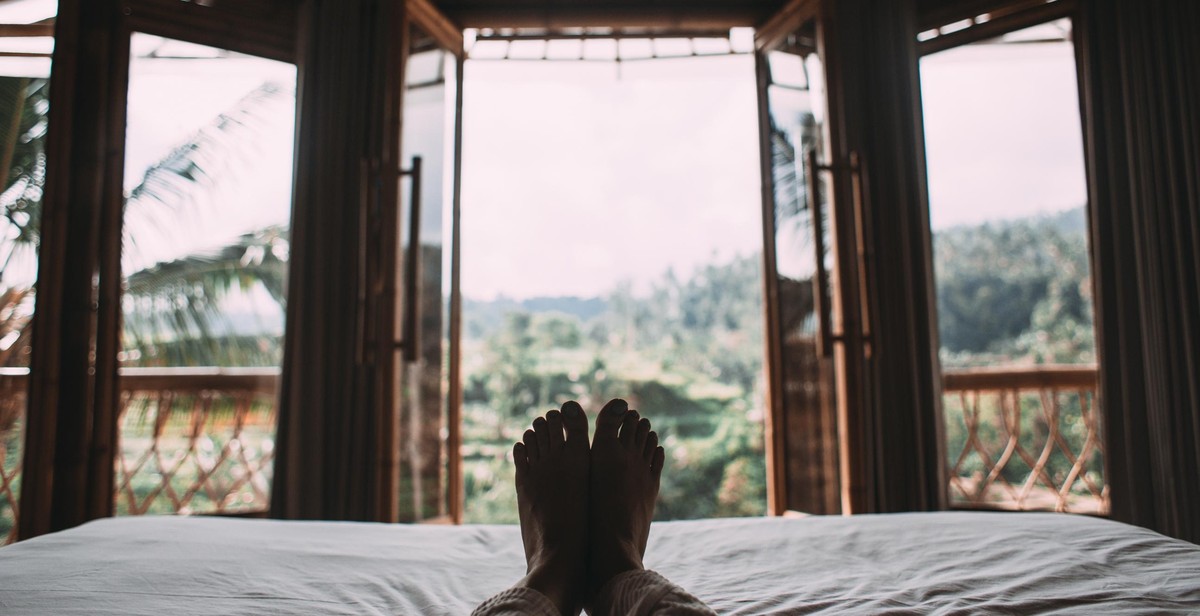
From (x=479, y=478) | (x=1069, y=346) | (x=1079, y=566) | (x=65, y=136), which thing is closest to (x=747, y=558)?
(x=1079, y=566)

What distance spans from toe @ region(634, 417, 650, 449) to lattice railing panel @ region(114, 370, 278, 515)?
2.05m

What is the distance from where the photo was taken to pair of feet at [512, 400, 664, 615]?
3.45 ft

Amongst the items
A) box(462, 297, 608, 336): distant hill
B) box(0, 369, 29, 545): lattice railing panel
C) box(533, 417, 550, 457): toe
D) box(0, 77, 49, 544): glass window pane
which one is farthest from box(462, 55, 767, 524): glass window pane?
box(533, 417, 550, 457): toe

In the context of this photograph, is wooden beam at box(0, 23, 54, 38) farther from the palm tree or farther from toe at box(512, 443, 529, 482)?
toe at box(512, 443, 529, 482)

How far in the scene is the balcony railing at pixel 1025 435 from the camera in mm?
3363

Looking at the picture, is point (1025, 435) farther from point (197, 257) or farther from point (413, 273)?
point (197, 257)

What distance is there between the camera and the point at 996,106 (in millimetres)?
3391

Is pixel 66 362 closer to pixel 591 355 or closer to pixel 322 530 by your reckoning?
pixel 322 530

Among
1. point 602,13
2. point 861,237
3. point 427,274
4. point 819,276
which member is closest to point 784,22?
point 602,13

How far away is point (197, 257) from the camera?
10.5 feet

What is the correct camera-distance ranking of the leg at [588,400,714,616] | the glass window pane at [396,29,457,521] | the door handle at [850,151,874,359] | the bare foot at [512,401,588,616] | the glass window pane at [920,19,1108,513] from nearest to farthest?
the leg at [588,400,714,616] → the bare foot at [512,401,588,616] → the door handle at [850,151,874,359] → the glass window pane at [396,29,457,521] → the glass window pane at [920,19,1108,513]

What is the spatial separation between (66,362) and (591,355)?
A: 3307 millimetres

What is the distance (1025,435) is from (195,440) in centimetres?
364

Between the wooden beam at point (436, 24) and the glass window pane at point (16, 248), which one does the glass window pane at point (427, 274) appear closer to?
the wooden beam at point (436, 24)
